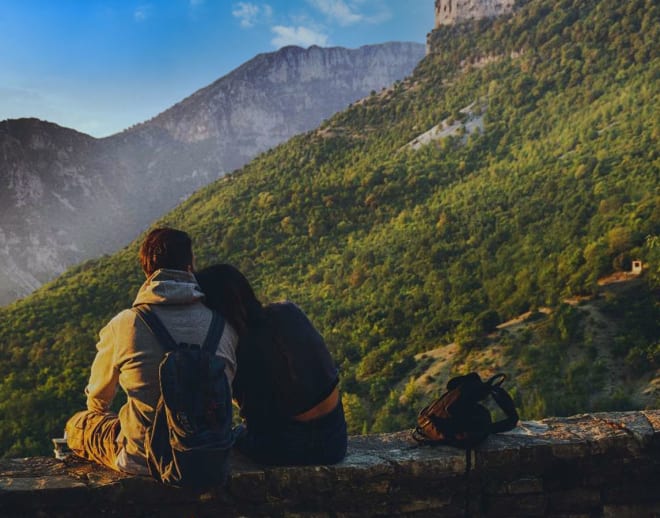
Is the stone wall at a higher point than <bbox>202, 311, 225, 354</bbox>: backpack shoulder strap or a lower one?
lower

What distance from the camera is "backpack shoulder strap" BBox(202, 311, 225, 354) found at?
2490 millimetres

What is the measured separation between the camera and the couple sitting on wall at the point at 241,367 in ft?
8.25

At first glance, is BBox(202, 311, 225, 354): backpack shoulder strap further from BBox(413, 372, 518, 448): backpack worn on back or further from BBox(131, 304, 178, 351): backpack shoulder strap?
BBox(413, 372, 518, 448): backpack worn on back

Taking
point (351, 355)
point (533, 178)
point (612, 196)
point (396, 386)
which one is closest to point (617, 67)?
point (533, 178)

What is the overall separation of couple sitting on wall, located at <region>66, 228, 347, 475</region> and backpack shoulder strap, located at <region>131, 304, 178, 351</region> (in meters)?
0.02

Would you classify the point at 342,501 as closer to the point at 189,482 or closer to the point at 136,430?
the point at 189,482

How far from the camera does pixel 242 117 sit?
183 metres

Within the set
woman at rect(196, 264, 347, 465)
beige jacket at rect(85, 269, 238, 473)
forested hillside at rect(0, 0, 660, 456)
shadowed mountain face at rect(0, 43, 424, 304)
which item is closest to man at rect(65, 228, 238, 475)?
beige jacket at rect(85, 269, 238, 473)

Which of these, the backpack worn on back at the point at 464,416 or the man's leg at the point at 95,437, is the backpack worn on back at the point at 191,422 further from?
the backpack worn on back at the point at 464,416

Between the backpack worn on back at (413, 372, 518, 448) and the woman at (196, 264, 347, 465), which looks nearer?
the woman at (196, 264, 347, 465)

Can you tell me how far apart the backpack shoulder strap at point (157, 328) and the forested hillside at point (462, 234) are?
15149mm

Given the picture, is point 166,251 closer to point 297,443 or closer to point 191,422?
point 191,422

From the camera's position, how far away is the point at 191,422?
7.41 feet

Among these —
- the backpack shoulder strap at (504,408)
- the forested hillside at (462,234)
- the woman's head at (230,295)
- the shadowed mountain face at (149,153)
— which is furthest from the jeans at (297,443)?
the shadowed mountain face at (149,153)
